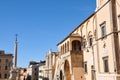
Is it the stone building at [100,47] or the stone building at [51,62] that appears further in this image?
the stone building at [51,62]

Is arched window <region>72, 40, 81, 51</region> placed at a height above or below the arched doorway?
above

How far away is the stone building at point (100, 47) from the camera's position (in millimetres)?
20719

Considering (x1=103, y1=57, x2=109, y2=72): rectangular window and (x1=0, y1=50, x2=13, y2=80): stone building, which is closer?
(x1=103, y1=57, x2=109, y2=72): rectangular window

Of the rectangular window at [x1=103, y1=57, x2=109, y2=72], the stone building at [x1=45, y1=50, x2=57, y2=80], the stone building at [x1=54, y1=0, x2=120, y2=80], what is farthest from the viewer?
the stone building at [x1=45, y1=50, x2=57, y2=80]

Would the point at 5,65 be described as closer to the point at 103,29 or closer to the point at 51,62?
the point at 51,62

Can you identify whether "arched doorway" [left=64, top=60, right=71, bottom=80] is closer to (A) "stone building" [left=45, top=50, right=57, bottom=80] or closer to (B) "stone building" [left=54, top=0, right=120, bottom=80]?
(B) "stone building" [left=54, top=0, right=120, bottom=80]

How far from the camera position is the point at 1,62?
A: 92188mm

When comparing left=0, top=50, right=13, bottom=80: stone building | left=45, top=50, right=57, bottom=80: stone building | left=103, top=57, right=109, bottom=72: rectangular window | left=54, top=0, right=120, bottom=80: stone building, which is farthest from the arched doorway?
left=0, top=50, right=13, bottom=80: stone building

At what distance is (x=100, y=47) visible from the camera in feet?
77.4

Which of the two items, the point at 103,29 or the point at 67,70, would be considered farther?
the point at 67,70

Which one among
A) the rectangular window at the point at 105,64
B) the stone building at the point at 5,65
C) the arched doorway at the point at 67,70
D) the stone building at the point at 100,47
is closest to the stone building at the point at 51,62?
the arched doorway at the point at 67,70

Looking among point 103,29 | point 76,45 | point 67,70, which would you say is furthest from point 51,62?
point 103,29

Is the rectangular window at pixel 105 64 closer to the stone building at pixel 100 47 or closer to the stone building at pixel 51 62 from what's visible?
the stone building at pixel 100 47

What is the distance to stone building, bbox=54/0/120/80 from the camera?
2072cm
